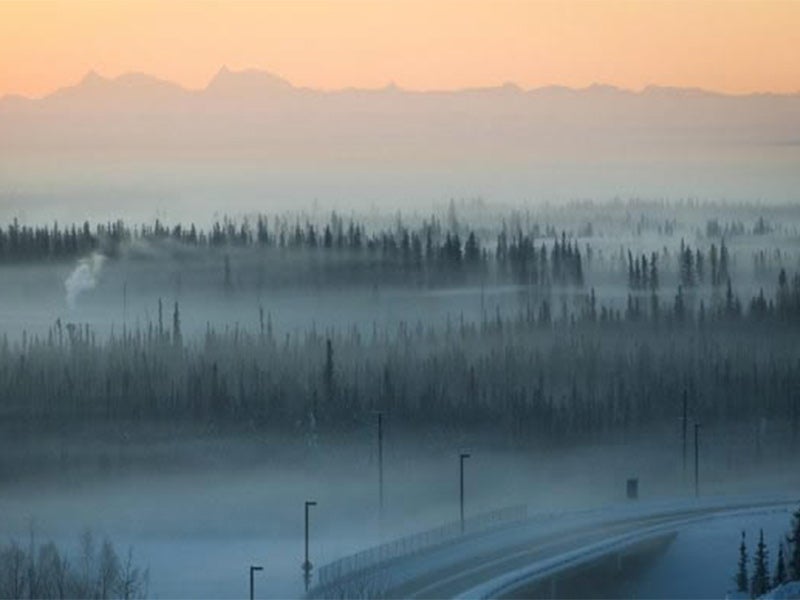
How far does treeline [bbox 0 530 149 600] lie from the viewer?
28953mm

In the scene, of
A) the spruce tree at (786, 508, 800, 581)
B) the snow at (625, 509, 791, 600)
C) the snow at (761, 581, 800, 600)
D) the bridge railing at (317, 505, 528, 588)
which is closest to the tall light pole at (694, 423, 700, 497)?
the bridge railing at (317, 505, 528, 588)

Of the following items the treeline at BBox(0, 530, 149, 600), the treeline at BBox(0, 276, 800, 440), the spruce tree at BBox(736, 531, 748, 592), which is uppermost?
the treeline at BBox(0, 276, 800, 440)

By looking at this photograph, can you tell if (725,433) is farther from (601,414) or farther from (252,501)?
(252,501)

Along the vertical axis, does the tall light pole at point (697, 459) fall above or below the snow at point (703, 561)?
above

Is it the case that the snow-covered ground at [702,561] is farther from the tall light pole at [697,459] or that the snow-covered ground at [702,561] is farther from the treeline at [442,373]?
the treeline at [442,373]

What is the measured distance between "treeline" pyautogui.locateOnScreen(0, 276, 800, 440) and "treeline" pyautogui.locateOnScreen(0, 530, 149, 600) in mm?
11123

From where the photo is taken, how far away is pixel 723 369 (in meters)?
49.7

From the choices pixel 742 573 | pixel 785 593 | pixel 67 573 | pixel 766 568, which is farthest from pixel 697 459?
pixel 785 593

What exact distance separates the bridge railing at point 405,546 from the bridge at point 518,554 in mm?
19

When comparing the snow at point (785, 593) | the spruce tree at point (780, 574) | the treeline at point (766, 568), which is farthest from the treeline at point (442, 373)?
the snow at point (785, 593)

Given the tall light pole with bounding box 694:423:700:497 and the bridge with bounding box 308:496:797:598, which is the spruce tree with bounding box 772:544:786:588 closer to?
the bridge with bounding box 308:496:797:598

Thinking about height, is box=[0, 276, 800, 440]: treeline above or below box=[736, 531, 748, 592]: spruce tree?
above

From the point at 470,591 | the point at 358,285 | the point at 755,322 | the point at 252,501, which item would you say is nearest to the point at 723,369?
the point at 755,322

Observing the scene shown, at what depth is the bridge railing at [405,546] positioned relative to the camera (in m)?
27.3
